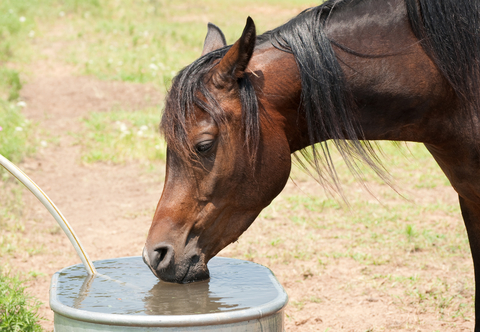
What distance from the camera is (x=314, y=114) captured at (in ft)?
6.97

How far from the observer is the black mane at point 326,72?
6.70 feet

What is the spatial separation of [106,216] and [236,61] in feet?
11.4

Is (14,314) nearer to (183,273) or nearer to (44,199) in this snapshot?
(44,199)

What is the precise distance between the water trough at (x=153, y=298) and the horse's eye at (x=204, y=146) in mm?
597

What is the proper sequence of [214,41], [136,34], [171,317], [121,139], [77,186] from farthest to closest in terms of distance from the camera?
[136,34] → [121,139] → [77,186] → [214,41] → [171,317]

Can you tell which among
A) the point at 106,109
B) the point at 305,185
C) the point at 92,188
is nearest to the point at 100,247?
the point at 92,188

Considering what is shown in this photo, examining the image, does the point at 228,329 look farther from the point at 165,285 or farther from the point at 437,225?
the point at 437,225

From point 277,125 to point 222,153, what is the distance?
0.26m

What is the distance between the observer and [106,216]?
5.09m

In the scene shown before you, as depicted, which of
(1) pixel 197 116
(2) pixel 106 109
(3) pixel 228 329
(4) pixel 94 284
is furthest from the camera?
(2) pixel 106 109

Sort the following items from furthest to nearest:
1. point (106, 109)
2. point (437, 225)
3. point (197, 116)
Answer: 1. point (106, 109)
2. point (437, 225)
3. point (197, 116)

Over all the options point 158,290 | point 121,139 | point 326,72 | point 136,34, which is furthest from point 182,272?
point 136,34

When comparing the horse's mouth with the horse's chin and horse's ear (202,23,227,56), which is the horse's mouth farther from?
horse's ear (202,23,227,56)

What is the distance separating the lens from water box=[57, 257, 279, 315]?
197cm
